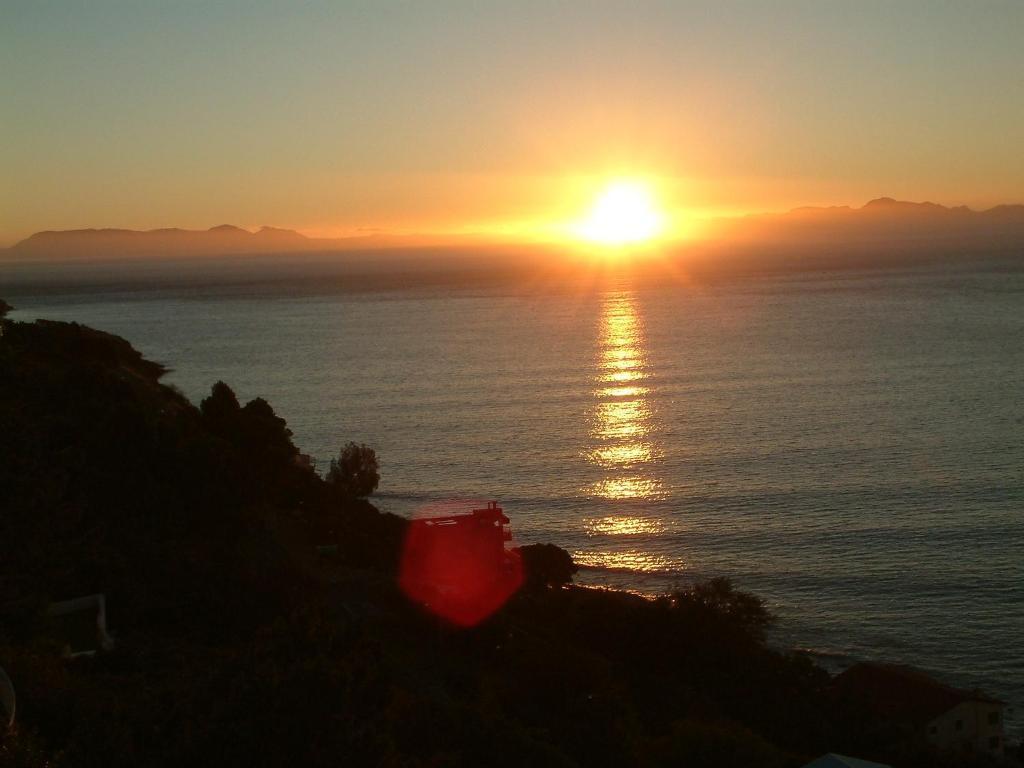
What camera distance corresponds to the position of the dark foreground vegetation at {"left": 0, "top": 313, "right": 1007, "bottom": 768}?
19.6ft

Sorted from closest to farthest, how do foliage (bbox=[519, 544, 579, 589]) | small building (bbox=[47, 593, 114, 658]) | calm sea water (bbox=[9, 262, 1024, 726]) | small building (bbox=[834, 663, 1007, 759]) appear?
1. small building (bbox=[47, 593, 114, 658])
2. small building (bbox=[834, 663, 1007, 759])
3. foliage (bbox=[519, 544, 579, 589])
4. calm sea water (bbox=[9, 262, 1024, 726])

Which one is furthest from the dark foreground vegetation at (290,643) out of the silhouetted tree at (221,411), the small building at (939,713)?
the small building at (939,713)

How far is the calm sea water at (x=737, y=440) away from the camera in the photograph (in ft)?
66.0

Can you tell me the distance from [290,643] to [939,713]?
10.8 meters

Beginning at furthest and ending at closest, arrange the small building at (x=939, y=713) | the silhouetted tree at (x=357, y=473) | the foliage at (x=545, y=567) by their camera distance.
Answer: the silhouetted tree at (x=357, y=473) → the foliage at (x=545, y=567) → the small building at (x=939, y=713)

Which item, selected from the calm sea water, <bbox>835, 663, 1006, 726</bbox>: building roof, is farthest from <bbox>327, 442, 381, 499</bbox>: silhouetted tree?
<bbox>835, 663, 1006, 726</bbox>: building roof

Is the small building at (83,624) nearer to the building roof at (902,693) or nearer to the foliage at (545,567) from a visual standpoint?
the foliage at (545,567)

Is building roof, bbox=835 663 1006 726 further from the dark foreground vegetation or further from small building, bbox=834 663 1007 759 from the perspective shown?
the dark foreground vegetation

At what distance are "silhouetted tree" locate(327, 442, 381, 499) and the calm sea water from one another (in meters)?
0.60

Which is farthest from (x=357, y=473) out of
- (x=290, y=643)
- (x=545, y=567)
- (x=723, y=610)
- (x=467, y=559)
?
(x=290, y=643)

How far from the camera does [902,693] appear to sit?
581 inches

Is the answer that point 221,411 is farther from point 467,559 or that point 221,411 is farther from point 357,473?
point 467,559

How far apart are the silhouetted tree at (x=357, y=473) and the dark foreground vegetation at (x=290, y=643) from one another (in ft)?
16.8

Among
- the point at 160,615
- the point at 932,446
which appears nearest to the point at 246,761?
the point at 160,615
